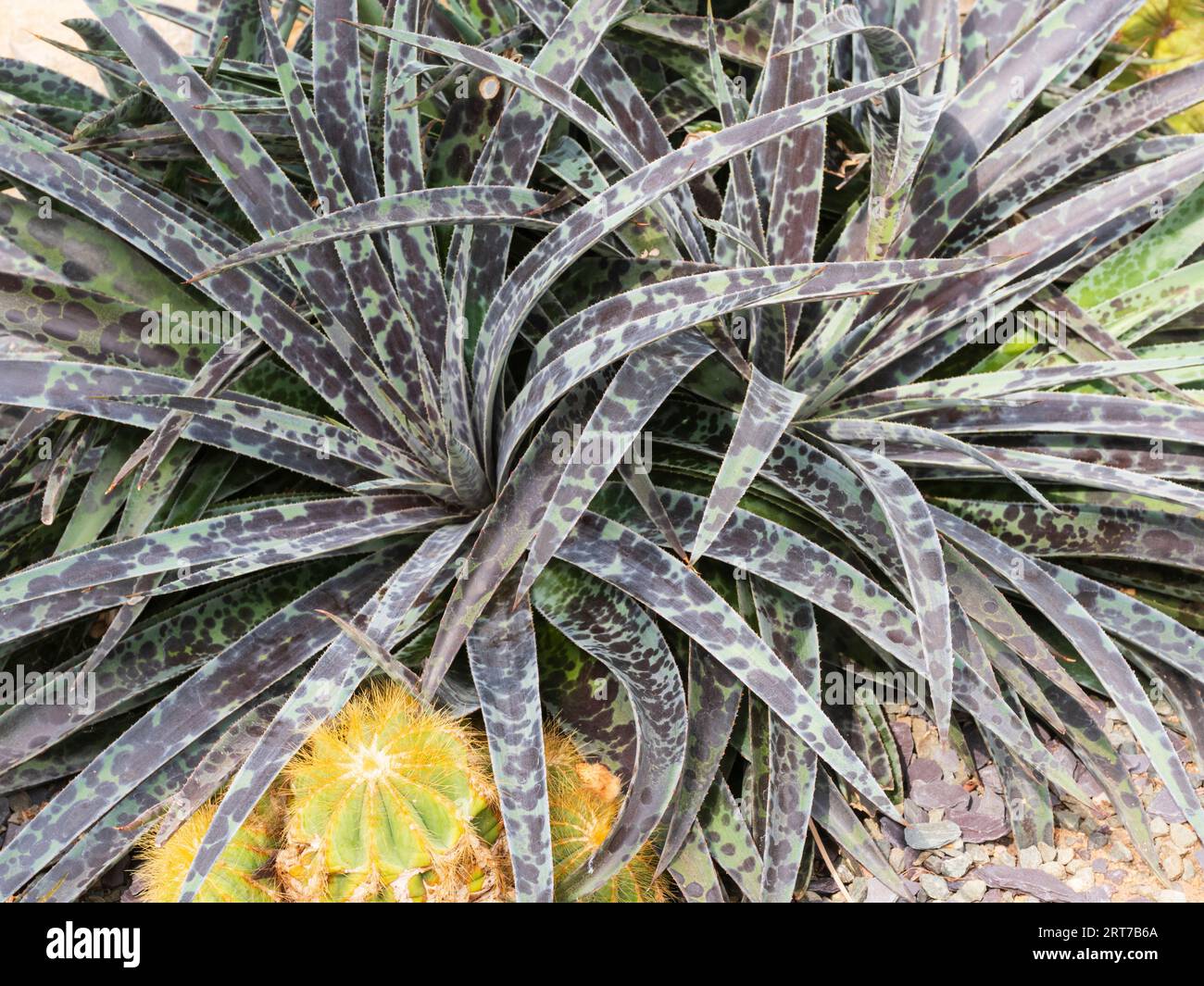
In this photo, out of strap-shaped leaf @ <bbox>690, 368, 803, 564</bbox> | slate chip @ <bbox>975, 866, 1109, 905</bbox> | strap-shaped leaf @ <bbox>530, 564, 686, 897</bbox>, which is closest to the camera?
strap-shaped leaf @ <bbox>690, 368, 803, 564</bbox>

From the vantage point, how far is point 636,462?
1231mm

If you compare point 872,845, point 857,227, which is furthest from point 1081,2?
point 872,845

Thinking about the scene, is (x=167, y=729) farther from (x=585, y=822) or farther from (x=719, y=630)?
(x=719, y=630)

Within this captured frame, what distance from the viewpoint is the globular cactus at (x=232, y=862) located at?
1.24 m

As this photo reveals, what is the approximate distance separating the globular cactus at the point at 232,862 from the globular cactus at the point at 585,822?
1.06 ft

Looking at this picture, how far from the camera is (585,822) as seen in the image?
1.33 meters

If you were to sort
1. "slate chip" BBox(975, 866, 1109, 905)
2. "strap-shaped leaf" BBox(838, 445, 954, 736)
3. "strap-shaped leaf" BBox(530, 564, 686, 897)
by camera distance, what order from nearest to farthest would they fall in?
"strap-shaped leaf" BBox(838, 445, 954, 736) < "strap-shaped leaf" BBox(530, 564, 686, 897) < "slate chip" BBox(975, 866, 1109, 905)

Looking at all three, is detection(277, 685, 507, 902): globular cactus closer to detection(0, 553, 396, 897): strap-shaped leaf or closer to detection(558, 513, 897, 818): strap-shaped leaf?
detection(0, 553, 396, 897): strap-shaped leaf

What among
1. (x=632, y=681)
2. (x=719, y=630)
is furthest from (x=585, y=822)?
(x=719, y=630)

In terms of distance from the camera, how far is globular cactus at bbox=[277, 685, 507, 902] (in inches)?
44.8

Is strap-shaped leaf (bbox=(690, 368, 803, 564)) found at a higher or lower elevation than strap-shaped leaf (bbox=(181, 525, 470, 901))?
higher

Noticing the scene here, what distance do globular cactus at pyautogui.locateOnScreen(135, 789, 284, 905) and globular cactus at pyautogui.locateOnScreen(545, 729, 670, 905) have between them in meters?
0.32

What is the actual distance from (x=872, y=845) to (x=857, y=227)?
803 millimetres

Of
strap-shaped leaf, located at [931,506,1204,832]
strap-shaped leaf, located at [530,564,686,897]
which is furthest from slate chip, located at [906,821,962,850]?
strap-shaped leaf, located at [530,564,686,897]
